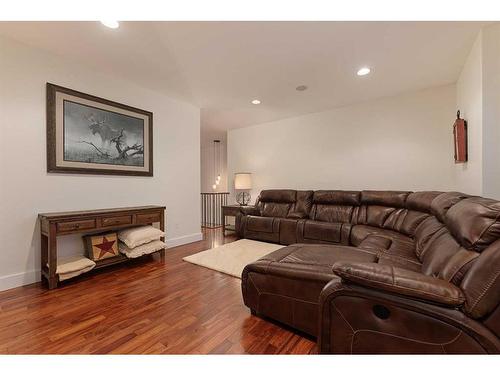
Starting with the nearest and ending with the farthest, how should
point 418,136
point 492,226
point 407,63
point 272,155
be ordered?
1. point 492,226
2. point 407,63
3. point 418,136
4. point 272,155

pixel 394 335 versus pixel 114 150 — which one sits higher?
pixel 114 150

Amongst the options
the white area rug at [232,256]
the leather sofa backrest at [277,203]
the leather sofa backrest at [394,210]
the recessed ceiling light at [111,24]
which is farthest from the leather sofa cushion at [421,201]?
the recessed ceiling light at [111,24]

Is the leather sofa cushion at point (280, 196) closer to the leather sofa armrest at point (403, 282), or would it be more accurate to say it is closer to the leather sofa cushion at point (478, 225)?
the leather sofa cushion at point (478, 225)

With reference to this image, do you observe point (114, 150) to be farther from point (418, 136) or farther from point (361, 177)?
point (418, 136)

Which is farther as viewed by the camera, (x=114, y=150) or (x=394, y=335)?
(x=114, y=150)

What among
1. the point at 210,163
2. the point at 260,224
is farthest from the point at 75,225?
the point at 210,163

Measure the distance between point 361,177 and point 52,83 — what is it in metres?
4.55

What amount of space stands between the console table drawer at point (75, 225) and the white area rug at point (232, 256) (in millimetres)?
1214

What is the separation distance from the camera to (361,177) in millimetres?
3955

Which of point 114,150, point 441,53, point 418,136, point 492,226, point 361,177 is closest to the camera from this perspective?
point 492,226

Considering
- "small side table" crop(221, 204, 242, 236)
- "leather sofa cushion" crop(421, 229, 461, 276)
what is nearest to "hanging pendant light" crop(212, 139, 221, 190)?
"small side table" crop(221, 204, 242, 236)

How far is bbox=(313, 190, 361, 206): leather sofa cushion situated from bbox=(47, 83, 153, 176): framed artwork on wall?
9.37 feet
